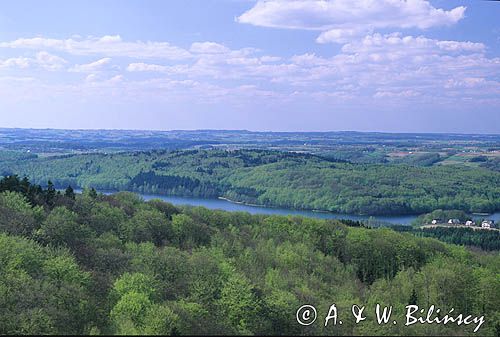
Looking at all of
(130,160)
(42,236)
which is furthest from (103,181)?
(42,236)

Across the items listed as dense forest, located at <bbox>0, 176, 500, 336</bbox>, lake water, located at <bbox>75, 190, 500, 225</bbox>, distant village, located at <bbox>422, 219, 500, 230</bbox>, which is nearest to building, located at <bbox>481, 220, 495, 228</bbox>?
distant village, located at <bbox>422, 219, 500, 230</bbox>

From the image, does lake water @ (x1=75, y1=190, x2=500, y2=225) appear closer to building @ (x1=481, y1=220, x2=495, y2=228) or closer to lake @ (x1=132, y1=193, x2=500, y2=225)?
lake @ (x1=132, y1=193, x2=500, y2=225)

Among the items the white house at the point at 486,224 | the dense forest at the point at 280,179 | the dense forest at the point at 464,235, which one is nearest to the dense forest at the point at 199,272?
the dense forest at the point at 464,235

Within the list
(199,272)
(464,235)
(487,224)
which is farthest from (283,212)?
(199,272)

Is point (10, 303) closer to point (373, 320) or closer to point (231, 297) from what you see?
point (231, 297)

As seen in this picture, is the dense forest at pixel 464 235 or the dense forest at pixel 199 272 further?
the dense forest at pixel 464 235

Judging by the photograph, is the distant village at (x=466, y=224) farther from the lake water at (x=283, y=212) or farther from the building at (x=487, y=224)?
the lake water at (x=283, y=212)

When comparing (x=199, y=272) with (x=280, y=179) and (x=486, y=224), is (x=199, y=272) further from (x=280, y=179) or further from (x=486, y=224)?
(x=280, y=179)
